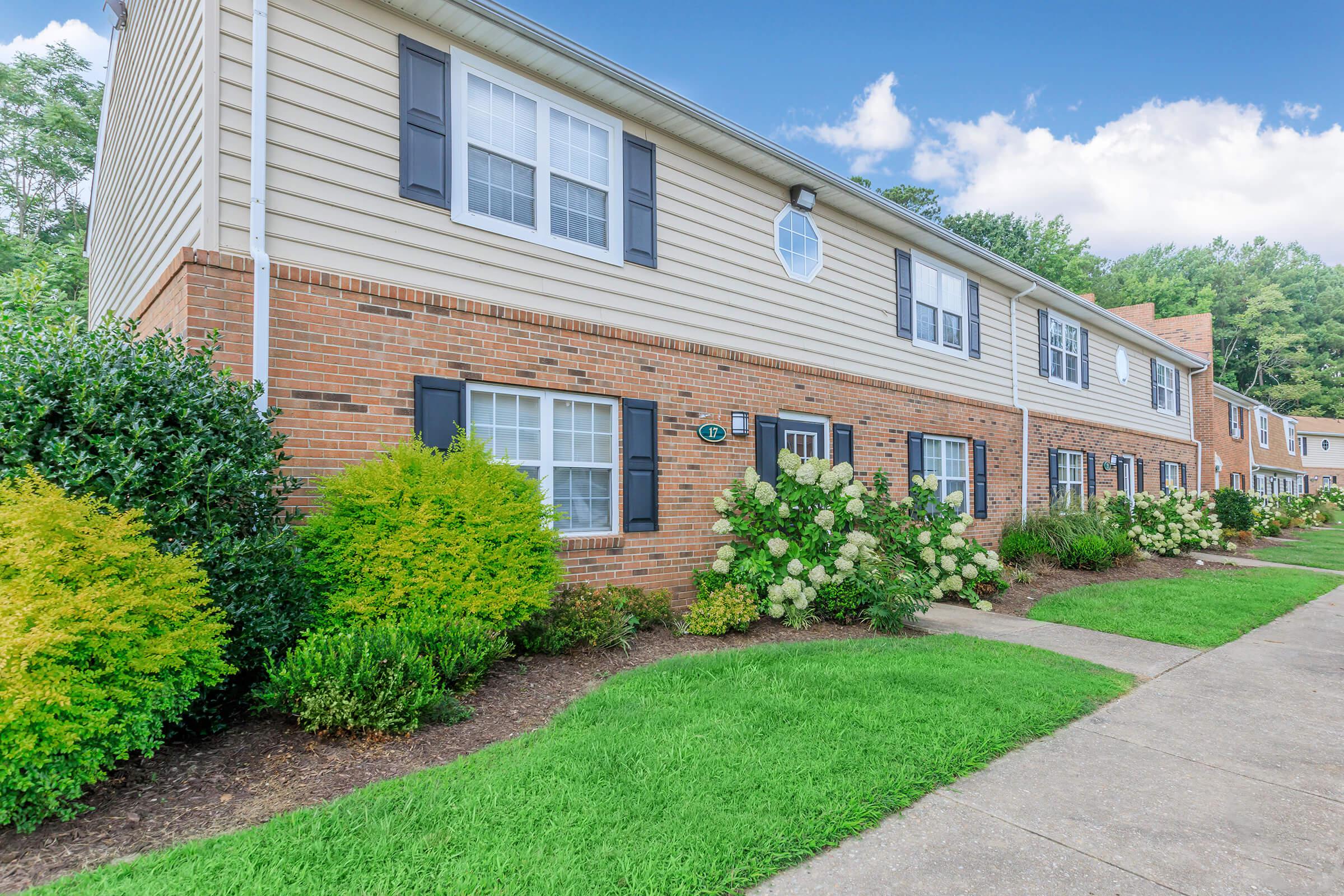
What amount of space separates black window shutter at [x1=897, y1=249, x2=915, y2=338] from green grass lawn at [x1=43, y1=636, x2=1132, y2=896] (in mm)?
6497

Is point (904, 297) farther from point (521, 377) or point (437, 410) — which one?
point (437, 410)

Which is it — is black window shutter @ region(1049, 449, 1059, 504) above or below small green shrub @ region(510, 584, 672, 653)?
above

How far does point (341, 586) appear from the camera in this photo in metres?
4.41

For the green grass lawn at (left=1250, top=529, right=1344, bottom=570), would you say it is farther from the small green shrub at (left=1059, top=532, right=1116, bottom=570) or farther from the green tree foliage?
the green tree foliage

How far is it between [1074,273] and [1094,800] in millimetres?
38379

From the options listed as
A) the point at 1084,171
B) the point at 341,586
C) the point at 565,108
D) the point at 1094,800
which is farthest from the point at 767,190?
the point at 1084,171

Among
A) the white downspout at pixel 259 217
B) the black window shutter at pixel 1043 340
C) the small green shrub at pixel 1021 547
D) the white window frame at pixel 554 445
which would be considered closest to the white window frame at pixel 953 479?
the small green shrub at pixel 1021 547

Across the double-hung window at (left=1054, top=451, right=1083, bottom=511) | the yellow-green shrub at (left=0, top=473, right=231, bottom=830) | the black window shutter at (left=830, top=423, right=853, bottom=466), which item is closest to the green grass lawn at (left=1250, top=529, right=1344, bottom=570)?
the double-hung window at (left=1054, top=451, right=1083, bottom=511)

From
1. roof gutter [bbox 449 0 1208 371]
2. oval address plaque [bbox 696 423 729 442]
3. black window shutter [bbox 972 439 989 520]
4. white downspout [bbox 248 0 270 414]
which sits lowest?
black window shutter [bbox 972 439 989 520]

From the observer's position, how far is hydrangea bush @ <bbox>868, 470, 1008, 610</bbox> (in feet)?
26.3

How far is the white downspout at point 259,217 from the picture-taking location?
4738mm

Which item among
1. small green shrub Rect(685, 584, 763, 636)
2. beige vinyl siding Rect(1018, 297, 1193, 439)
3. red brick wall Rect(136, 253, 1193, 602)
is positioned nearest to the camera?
red brick wall Rect(136, 253, 1193, 602)

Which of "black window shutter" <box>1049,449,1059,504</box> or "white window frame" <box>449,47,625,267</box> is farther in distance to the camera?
"black window shutter" <box>1049,449,1059,504</box>

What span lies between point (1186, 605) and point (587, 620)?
25.4 ft
